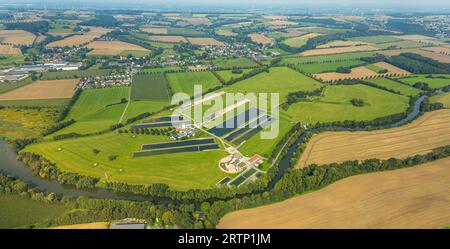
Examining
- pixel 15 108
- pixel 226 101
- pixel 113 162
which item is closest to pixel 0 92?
pixel 15 108

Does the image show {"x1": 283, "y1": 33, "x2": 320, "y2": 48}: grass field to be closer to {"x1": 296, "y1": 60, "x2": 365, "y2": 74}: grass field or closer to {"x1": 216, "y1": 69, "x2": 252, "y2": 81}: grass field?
{"x1": 296, "y1": 60, "x2": 365, "y2": 74}: grass field

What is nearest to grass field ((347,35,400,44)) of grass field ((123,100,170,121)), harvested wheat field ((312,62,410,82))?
harvested wheat field ((312,62,410,82))

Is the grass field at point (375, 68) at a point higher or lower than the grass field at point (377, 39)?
lower

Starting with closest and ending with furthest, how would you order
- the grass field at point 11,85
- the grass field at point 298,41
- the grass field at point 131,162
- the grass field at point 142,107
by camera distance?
the grass field at point 131,162 < the grass field at point 142,107 < the grass field at point 11,85 < the grass field at point 298,41

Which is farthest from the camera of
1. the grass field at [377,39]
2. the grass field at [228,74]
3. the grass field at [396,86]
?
the grass field at [377,39]

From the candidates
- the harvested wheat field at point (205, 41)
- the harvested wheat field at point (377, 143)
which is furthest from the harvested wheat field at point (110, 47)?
the harvested wheat field at point (377, 143)

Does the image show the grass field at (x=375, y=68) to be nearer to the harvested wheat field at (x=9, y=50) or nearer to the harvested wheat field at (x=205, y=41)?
the harvested wheat field at (x=205, y=41)

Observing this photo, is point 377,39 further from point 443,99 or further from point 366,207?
point 366,207
